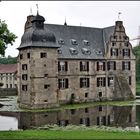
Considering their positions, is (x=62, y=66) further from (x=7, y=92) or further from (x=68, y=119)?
(x=7, y=92)

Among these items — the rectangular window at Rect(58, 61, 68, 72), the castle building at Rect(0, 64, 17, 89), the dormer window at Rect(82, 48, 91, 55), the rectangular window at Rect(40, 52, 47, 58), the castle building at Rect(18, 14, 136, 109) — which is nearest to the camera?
the castle building at Rect(18, 14, 136, 109)

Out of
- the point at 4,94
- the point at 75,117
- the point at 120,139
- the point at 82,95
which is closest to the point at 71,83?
the point at 82,95

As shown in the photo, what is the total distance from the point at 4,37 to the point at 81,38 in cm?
3455

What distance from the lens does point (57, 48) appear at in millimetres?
48375

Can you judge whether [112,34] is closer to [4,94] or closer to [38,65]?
[38,65]

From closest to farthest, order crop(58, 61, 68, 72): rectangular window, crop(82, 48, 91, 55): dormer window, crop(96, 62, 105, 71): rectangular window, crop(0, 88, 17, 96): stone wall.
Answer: crop(58, 61, 68, 72): rectangular window, crop(82, 48, 91, 55): dormer window, crop(96, 62, 105, 71): rectangular window, crop(0, 88, 17, 96): stone wall

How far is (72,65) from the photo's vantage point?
173 feet

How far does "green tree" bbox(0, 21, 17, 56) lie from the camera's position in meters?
21.7

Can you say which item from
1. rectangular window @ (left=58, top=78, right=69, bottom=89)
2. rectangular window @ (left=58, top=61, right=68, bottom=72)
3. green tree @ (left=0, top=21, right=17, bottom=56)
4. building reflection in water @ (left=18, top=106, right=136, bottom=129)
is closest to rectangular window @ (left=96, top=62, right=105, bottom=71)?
rectangular window @ (left=58, top=61, right=68, bottom=72)

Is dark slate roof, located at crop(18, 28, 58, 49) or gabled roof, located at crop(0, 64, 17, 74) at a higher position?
dark slate roof, located at crop(18, 28, 58, 49)

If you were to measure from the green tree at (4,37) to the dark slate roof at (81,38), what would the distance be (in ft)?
93.6

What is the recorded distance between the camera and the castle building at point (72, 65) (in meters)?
46.7

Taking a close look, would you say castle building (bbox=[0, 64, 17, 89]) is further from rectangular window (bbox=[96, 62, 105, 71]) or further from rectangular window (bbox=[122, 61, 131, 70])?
rectangular window (bbox=[122, 61, 131, 70])

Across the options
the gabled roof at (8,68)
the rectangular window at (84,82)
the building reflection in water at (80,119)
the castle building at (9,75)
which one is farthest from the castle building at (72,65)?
the gabled roof at (8,68)
